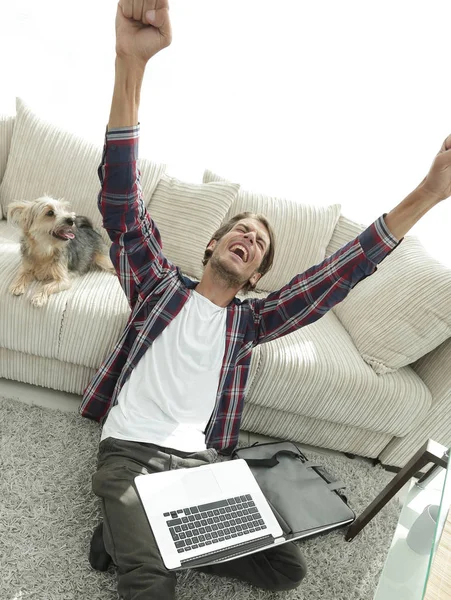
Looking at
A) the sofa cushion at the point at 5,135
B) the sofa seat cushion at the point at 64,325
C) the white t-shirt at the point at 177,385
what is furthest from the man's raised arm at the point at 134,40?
the sofa cushion at the point at 5,135

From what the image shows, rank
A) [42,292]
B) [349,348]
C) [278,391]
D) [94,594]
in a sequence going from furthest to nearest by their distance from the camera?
1. [349,348]
2. [278,391]
3. [42,292]
4. [94,594]

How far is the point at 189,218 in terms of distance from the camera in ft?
6.68

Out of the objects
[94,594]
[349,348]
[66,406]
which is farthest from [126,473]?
[349,348]

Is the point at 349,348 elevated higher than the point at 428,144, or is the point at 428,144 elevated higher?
the point at 428,144

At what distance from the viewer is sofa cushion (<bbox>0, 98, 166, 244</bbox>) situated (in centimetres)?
202

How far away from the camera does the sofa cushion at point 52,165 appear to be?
2018 mm

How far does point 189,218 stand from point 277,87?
3.18 ft

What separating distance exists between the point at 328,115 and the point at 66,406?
2054mm

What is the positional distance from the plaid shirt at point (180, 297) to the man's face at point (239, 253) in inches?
5.1

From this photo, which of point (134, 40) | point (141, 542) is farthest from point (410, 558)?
point (134, 40)

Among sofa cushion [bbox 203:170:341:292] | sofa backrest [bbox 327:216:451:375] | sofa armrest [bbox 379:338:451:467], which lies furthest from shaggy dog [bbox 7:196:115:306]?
sofa armrest [bbox 379:338:451:467]

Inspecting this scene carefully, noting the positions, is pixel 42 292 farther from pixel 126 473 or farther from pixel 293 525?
pixel 293 525

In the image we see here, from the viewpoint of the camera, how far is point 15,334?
1.61m

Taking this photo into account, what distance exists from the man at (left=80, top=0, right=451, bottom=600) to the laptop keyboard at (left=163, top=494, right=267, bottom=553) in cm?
7
